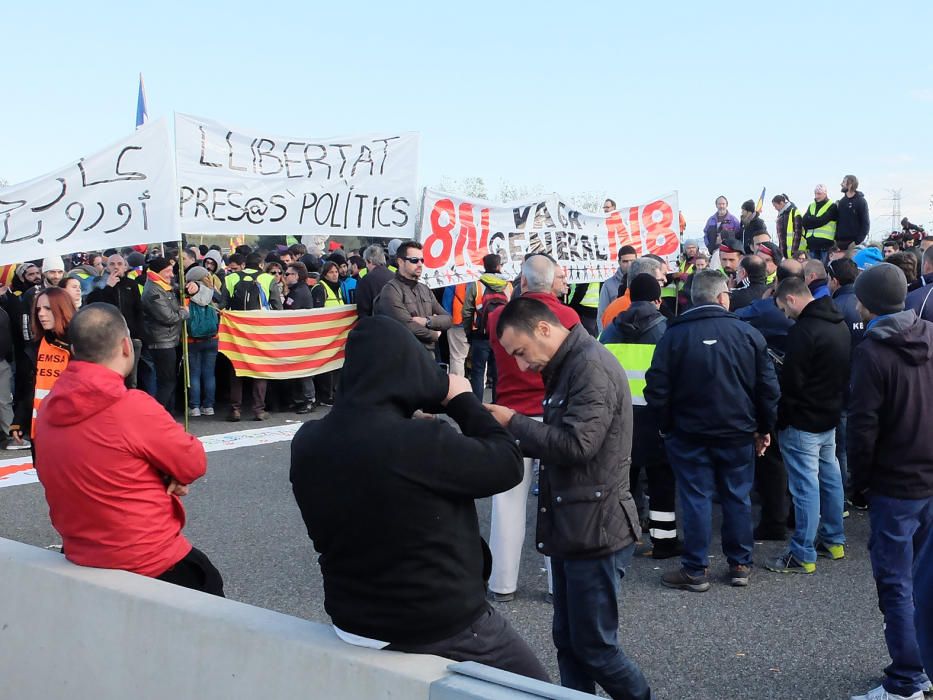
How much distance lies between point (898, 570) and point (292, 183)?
8.22 metres

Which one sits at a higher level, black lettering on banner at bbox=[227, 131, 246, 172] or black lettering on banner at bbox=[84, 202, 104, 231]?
black lettering on banner at bbox=[227, 131, 246, 172]

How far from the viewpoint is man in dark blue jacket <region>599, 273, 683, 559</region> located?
A: 20.7ft

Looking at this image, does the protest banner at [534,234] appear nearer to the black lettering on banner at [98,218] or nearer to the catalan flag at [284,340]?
the catalan flag at [284,340]

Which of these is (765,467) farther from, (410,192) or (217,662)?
(410,192)

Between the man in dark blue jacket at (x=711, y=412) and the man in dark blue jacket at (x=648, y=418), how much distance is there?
1.67 ft

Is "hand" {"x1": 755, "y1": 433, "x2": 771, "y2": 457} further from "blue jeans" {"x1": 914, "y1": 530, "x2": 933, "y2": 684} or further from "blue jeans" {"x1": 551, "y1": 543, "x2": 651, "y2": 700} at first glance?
"blue jeans" {"x1": 914, "y1": 530, "x2": 933, "y2": 684}

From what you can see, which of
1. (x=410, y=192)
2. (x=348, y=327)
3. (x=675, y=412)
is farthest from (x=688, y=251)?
(x=675, y=412)

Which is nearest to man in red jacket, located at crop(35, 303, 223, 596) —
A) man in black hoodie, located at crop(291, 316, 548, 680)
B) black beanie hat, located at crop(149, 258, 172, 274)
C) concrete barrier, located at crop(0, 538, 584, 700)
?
concrete barrier, located at crop(0, 538, 584, 700)

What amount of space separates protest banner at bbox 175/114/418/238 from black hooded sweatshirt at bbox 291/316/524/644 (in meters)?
7.72

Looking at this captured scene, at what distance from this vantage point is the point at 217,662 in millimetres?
3051

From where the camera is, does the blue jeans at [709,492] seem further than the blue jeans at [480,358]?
No

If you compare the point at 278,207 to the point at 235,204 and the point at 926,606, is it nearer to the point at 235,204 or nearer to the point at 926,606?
the point at 235,204

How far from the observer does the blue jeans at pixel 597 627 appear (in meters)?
3.62

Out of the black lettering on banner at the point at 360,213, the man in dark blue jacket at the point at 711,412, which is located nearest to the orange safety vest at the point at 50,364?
the man in dark blue jacket at the point at 711,412
